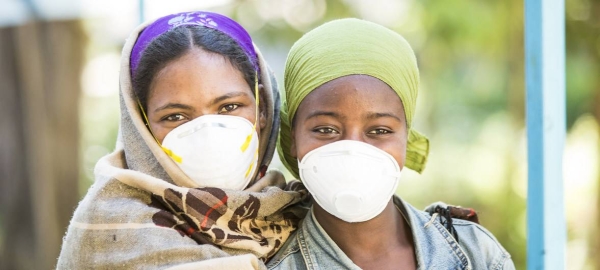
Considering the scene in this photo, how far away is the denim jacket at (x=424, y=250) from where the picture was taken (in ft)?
8.02

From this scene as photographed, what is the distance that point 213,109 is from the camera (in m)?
2.45

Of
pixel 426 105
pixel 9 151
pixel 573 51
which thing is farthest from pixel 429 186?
pixel 9 151

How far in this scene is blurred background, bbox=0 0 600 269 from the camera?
7.28 m

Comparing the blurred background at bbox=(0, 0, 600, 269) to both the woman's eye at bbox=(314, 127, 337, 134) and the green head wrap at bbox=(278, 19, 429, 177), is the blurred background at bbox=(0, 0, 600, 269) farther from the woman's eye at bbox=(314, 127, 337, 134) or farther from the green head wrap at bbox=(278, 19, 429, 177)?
the woman's eye at bbox=(314, 127, 337, 134)

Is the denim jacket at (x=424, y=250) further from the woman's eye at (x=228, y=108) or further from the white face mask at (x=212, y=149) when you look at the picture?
the woman's eye at (x=228, y=108)

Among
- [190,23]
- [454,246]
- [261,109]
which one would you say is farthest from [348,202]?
[190,23]

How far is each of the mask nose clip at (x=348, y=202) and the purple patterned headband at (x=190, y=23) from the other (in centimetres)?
65

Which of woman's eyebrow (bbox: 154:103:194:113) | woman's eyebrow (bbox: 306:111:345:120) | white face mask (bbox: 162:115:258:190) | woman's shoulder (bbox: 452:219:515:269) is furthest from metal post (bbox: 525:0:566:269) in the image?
woman's eyebrow (bbox: 154:103:194:113)

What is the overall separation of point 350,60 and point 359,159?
1.16ft

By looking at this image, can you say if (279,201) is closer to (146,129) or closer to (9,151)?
(146,129)

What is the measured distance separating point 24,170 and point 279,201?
18.2 feet

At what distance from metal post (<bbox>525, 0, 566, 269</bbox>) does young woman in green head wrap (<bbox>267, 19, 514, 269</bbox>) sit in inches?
15.1

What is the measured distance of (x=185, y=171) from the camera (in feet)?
8.03

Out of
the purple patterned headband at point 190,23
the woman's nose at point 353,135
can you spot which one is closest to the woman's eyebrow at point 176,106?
the purple patterned headband at point 190,23
